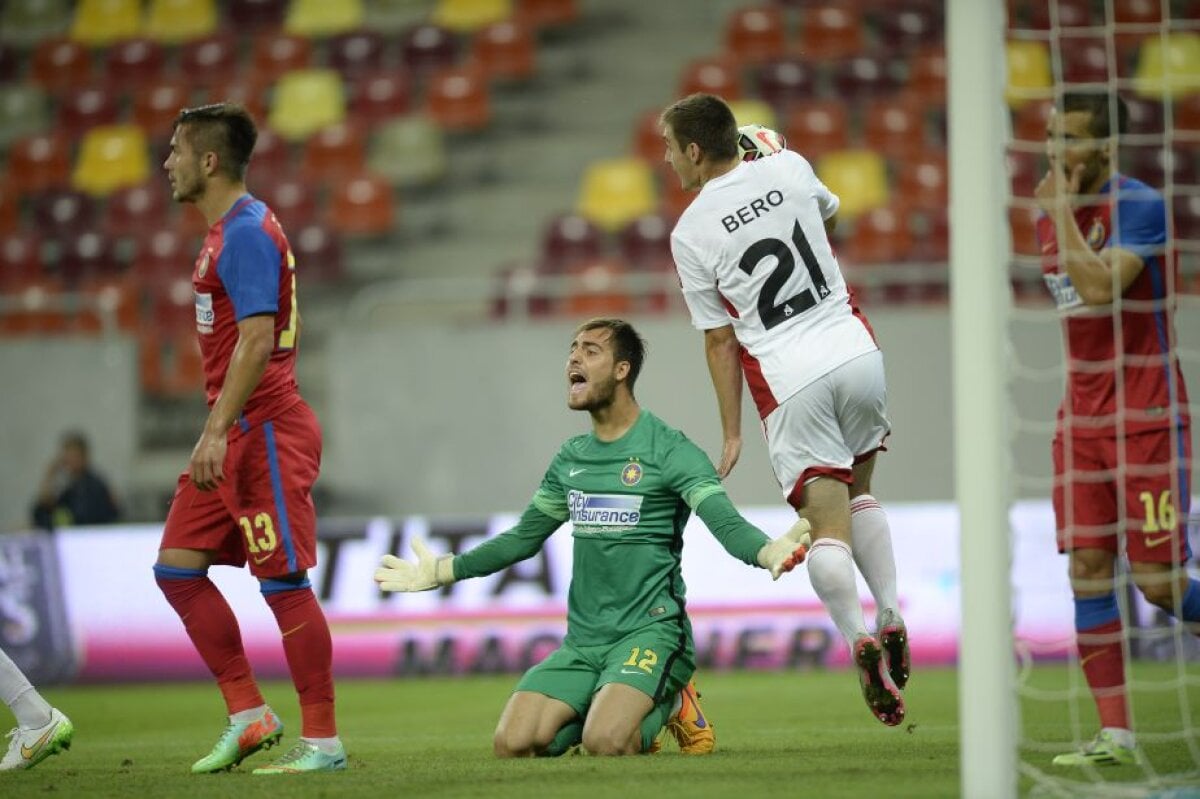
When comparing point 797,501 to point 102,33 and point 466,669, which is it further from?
point 102,33

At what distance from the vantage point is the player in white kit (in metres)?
5.71

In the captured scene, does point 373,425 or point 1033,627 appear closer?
point 1033,627

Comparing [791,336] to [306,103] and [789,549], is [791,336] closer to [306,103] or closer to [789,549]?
[789,549]

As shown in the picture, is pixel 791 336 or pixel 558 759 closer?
pixel 558 759

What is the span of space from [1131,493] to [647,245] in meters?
8.85

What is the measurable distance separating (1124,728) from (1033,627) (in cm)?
540

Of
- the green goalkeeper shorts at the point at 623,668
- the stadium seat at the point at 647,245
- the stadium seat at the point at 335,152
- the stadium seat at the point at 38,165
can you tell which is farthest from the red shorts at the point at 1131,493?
the stadium seat at the point at 38,165

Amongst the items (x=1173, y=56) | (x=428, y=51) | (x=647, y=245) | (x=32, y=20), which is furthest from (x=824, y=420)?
(x=32, y=20)

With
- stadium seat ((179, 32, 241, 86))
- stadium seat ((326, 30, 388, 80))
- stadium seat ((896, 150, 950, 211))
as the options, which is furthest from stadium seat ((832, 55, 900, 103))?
stadium seat ((179, 32, 241, 86))

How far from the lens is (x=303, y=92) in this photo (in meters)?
17.2

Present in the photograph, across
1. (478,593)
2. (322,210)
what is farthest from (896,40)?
(478,593)

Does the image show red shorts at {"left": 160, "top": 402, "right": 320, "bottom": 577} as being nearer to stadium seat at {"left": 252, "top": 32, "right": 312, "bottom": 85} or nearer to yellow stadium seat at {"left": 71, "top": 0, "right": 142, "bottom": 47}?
stadium seat at {"left": 252, "top": 32, "right": 312, "bottom": 85}

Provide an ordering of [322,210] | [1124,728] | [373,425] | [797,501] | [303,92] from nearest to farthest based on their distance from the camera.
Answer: [1124,728]
[797,501]
[373,425]
[322,210]
[303,92]

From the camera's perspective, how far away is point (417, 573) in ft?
19.2
